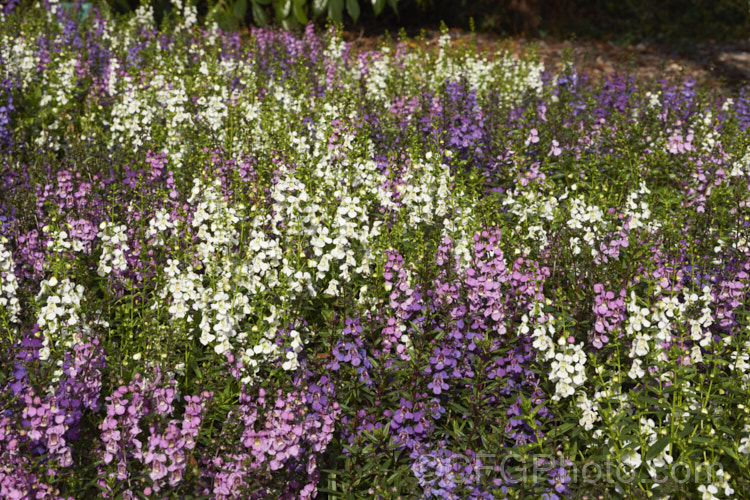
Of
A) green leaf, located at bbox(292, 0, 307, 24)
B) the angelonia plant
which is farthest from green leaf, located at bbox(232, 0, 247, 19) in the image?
the angelonia plant

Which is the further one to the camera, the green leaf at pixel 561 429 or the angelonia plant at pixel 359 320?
the green leaf at pixel 561 429

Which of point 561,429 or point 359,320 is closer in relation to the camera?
point 561,429

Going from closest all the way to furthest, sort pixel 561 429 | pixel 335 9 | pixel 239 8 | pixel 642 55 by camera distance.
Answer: pixel 561 429 < pixel 335 9 < pixel 239 8 < pixel 642 55

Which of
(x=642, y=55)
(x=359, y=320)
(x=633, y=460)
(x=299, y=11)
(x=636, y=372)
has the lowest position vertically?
(x=633, y=460)

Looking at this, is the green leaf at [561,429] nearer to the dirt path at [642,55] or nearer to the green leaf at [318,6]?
the dirt path at [642,55]

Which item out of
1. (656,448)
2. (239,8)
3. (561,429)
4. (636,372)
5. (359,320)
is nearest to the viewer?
(656,448)

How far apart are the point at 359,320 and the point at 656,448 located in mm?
1517

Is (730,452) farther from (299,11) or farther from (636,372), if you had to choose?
(299,11)

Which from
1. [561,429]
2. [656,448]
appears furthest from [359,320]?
[656,448]

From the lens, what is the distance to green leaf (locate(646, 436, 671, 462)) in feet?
→ 9.73

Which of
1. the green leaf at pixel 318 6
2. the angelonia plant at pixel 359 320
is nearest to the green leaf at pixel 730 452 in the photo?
the angelonia plant at pixel 359 320

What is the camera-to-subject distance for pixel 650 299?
3.65 metres

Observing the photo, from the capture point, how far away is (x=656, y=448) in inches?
118

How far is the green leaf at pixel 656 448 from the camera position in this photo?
2.96m
